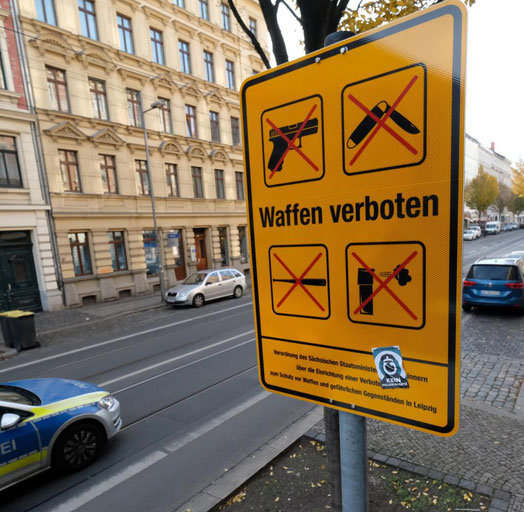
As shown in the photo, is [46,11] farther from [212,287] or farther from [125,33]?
[212,287]

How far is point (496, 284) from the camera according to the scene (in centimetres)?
966

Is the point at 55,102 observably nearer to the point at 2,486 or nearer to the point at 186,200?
the point at 186,200

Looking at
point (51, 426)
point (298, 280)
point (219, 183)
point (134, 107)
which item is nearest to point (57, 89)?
point (134, 107)

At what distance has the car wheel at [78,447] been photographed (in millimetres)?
4289

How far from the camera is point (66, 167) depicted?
1594cm

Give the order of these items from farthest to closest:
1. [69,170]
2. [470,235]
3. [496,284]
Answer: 1. [470,235]
2. [69,170]
3. [496,284]

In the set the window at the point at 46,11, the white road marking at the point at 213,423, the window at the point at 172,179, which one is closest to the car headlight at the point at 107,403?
the white road marking at the point at 213,423

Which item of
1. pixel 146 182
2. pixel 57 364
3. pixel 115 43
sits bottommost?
pixel 57 364

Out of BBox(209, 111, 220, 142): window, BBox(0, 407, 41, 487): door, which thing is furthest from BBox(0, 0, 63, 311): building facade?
BBox(0, 407, 41, 487): door

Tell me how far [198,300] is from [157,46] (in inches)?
560

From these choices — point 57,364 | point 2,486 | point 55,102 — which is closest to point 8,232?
point 55,102

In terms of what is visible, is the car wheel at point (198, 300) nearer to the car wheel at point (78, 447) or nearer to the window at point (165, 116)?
the window at point (165, 116)

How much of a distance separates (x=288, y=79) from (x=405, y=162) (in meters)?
0.61

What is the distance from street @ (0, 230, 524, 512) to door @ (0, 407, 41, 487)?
1.00 ft
